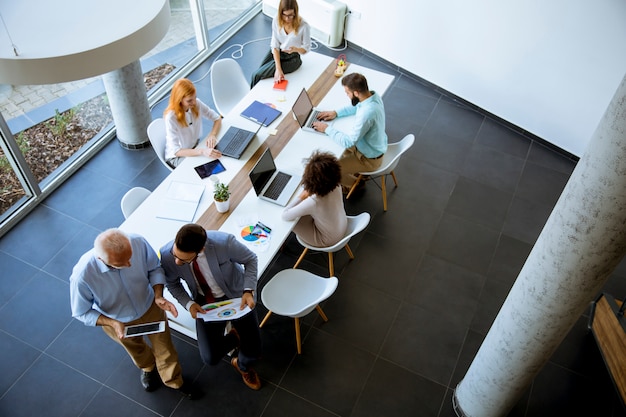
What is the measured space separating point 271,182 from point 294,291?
39.3 inches

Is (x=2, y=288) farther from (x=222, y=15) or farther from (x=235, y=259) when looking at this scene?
(x=222, y=15)

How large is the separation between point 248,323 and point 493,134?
432cm

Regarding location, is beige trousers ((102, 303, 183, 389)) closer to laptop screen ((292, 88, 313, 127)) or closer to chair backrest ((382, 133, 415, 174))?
laptop screen ((292, 88, 313, 127))

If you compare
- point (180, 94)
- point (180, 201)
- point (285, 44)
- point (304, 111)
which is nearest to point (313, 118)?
point (304, 111)

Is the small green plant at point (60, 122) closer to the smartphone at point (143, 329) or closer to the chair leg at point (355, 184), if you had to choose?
the smartphone at point (143, 329)

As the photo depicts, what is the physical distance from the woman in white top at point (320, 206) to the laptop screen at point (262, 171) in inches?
13.0

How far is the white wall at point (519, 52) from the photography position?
555cm

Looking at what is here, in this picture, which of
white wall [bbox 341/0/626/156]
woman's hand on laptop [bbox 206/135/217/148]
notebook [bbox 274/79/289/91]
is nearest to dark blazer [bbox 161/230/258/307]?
woman's hand on laptop [bbox 206/135/217/148]

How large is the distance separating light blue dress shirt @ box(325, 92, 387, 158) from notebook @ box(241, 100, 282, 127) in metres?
0.58

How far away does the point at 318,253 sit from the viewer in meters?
5.13

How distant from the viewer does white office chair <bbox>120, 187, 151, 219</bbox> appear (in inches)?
164

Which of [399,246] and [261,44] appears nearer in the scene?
[399,246]

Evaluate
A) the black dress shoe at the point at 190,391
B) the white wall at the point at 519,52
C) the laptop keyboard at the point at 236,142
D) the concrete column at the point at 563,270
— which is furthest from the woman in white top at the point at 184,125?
the white wall at the point at 519,52

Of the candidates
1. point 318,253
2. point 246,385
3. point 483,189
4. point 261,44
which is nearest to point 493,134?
point 483,189
